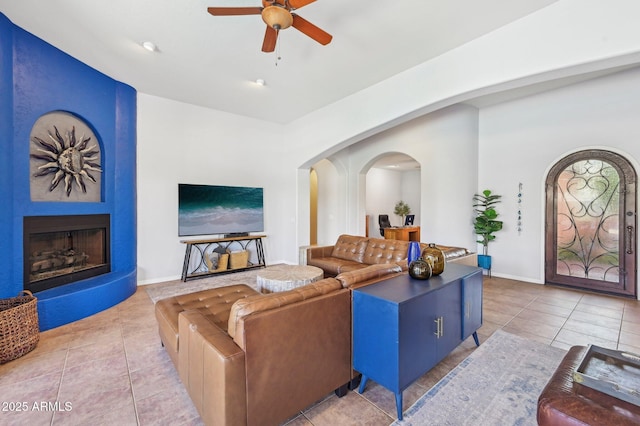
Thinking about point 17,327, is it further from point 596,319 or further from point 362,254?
point 596,319

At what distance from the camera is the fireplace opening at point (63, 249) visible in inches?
126

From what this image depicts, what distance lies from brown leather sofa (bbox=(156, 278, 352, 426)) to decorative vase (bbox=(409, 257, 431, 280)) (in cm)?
67

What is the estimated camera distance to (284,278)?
3.09 metres

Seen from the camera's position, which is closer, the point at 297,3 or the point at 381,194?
the point at 297,3

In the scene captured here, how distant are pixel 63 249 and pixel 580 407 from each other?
206 inches

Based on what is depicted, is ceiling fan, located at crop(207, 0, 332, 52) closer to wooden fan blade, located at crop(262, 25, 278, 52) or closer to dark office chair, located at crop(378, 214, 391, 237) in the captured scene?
wooden fan blade, located at crop(262, 25, 278, 52)

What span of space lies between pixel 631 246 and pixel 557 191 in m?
1.21

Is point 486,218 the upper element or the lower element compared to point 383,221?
upper

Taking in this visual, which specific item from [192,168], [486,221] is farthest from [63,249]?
[486,221]

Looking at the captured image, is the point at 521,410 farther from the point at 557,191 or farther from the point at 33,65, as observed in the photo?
the point at 33,65

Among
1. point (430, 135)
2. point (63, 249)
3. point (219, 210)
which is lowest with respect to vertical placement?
point (63, 249)

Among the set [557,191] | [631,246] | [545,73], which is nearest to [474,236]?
[557,191]

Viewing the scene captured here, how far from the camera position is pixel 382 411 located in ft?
6.09

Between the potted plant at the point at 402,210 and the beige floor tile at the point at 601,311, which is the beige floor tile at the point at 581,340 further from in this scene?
the potted plant at the point at 402,210
